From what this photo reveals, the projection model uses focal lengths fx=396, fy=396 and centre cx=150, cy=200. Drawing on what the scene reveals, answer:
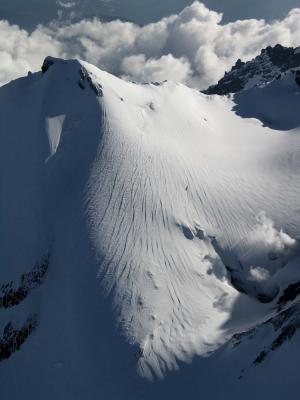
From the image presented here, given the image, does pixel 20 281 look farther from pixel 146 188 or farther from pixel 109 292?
pixel 146 188

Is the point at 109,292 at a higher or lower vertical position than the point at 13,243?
lower

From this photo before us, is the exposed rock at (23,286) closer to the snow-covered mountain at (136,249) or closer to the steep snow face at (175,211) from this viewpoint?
the snow-covered mountain at (136,249)

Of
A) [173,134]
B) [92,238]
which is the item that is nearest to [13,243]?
[92,238]

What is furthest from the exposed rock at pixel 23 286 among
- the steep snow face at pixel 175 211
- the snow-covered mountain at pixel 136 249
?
the steep snow face at pixel 175 211

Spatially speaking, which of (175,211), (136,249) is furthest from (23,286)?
(175,211)

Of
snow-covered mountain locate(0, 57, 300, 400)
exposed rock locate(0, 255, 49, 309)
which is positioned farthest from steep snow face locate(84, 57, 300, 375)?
exposed rock locate(0, 255, 49, 309)

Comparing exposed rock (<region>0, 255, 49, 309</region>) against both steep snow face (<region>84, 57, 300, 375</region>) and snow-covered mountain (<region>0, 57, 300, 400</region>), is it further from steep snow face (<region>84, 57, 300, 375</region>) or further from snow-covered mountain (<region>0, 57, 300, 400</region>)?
steep snow face (<region>84, 57, 300, 375</region>)

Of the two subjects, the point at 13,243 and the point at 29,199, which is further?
the point at 29,199

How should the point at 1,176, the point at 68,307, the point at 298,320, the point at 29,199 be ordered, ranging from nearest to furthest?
the point at 298,320, the point at 68,307, the point at 29,199, the point at 1,176
